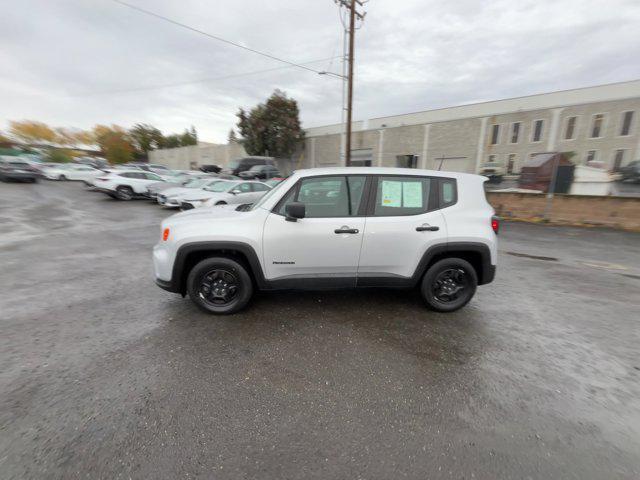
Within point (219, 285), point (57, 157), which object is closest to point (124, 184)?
point (219, 285)

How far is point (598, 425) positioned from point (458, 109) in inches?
1147

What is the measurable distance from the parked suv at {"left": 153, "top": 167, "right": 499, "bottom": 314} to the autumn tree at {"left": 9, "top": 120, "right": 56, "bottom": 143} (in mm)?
102170

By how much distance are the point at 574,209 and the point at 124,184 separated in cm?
1931

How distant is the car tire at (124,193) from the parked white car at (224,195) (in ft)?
16.8

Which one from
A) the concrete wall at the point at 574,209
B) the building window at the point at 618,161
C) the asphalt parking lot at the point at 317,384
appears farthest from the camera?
the building window at the point at 618,161

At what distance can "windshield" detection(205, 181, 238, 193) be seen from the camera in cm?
1162

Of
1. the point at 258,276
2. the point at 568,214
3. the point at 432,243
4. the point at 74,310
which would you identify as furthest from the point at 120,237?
the point at 568,214

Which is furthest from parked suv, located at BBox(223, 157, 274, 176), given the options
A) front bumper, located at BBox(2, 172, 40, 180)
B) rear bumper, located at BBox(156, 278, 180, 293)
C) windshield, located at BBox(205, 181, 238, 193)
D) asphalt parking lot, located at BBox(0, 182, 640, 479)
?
rear bumper, located at BBox(156, 278, 180, 293)

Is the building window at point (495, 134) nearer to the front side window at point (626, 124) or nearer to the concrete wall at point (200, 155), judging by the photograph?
the front side window at point (626, 124)

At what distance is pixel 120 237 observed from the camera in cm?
777

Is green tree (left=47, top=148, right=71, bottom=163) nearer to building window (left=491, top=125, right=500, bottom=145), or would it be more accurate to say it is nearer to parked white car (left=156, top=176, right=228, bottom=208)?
parked white car (left=156, top=176, right=228, bottom=208)

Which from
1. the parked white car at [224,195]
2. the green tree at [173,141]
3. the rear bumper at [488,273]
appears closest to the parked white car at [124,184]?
the parked white car at [224,195]

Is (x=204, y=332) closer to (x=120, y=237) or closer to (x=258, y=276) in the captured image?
(x=258, y=276)

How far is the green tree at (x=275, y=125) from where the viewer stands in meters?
30.2
